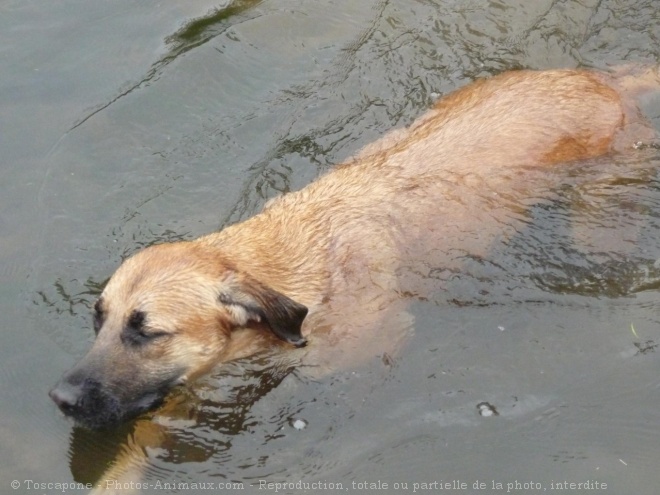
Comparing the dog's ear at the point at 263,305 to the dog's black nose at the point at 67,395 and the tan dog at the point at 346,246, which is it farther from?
Answer: the dog's black nose at the point at 67,395

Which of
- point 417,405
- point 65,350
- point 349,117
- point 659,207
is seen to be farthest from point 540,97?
point 65,350

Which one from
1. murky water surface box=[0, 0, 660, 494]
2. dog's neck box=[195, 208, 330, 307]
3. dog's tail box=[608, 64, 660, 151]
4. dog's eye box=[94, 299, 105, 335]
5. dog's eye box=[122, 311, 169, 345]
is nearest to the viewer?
dog's eye box=[122, 311, 169, 345]

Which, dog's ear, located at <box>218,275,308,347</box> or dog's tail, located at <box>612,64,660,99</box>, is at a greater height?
dog's ear, located at <box>218,275,308,347</box>

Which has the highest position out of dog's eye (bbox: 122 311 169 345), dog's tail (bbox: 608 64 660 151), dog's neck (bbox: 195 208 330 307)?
dog's eye (bbox: 122 311 169 345)

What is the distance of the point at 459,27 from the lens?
947 cm

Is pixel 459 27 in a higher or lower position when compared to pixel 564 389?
higher

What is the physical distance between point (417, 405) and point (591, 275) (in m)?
Result: 1.91

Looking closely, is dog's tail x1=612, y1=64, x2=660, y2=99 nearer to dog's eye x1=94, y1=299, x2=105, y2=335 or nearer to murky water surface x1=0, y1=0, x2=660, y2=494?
murky water surface x1=0, y1=0, x2=660, y2=494

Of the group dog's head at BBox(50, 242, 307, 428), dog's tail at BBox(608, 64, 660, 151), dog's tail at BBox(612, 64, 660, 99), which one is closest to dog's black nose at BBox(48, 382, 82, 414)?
dog's head at BBox(50, 242, 307, 428)

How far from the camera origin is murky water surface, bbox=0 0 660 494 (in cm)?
594

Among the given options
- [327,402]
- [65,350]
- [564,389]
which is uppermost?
[65,350]

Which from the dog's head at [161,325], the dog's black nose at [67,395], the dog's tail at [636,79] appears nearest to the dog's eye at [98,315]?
the dog's head at [161,325]

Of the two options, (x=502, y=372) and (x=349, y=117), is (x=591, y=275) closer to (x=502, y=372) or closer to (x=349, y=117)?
(x=502, y=372)

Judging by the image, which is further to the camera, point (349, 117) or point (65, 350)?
point (349, 117)
